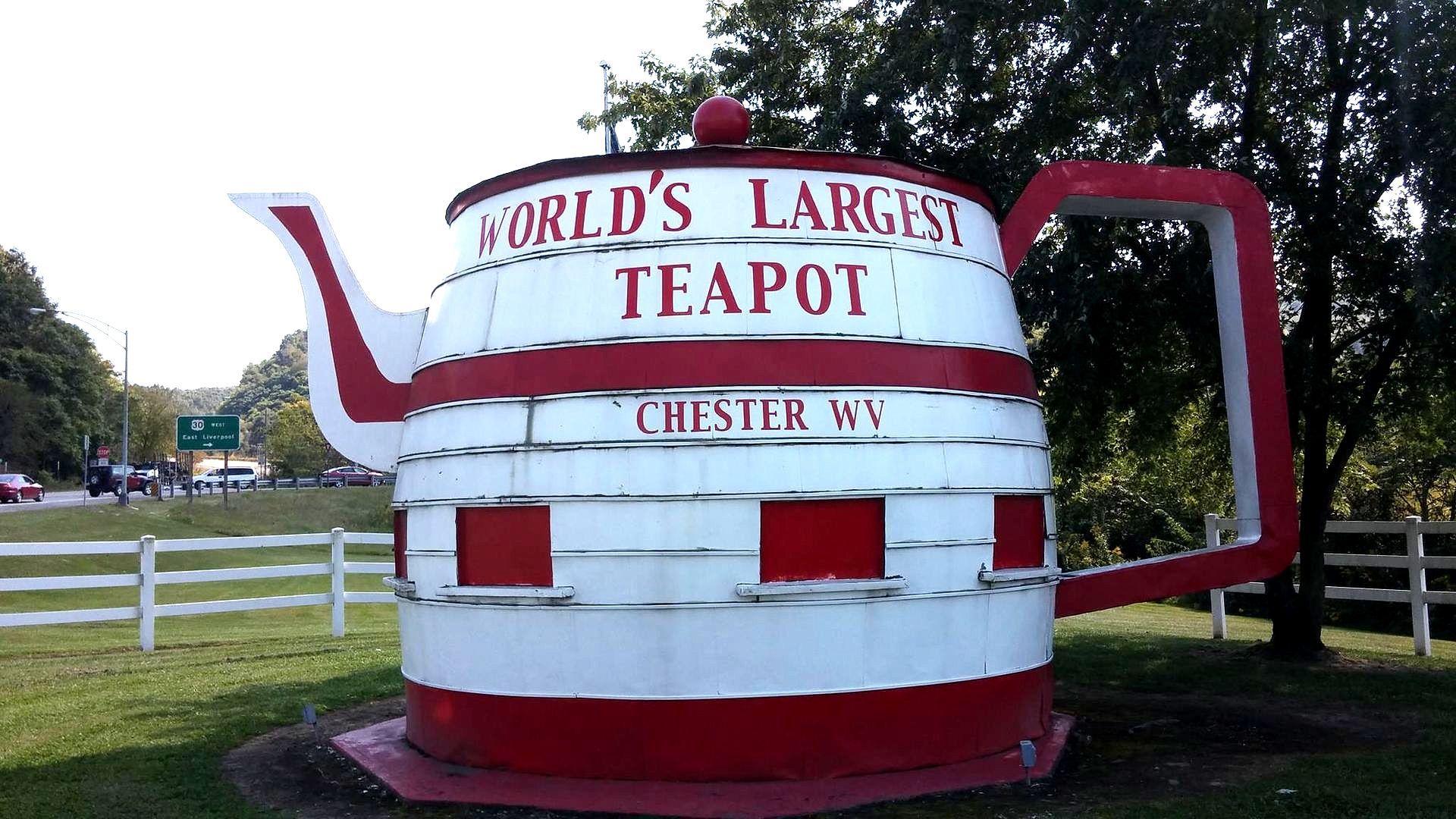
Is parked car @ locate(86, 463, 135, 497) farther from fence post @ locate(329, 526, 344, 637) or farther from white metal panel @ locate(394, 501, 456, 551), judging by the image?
white metal panel @ locate(394, 501, 456, 551)

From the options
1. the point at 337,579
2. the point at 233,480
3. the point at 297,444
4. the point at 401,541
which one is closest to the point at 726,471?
the point at 401,541

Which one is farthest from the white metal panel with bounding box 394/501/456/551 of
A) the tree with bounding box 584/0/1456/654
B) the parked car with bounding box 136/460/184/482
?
the parked car with bounding box 136/460/184/482

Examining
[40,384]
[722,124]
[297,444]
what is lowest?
[722,124]

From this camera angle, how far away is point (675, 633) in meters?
6.14

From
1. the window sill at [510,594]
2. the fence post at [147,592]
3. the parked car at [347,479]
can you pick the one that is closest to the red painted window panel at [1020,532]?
the window sill at [510,594]

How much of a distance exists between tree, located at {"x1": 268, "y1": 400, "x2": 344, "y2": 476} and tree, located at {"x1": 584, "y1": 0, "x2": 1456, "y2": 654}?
57591 millimetres

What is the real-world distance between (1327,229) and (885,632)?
279 inches

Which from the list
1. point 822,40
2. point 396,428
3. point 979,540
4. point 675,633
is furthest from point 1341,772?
point 822,40

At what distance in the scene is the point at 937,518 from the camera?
6484 mm

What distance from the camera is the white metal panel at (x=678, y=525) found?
612cm

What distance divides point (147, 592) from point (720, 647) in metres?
9.20

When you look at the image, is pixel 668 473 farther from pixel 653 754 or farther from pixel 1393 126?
pixel 1393 126

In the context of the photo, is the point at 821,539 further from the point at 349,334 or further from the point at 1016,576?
the point at 349,334

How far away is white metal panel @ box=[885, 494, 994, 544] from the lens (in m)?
6.36
